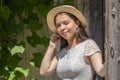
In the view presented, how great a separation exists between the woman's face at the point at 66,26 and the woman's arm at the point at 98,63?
0.84 ft

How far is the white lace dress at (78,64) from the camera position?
3.33m

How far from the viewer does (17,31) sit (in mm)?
4801

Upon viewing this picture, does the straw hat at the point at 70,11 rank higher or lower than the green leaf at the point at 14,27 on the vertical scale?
higher

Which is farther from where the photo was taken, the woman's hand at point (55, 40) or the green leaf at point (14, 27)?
the green leaf at point (14, 27)

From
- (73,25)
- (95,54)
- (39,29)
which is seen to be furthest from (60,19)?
(39,29)

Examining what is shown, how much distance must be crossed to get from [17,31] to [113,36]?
2334 millimetres

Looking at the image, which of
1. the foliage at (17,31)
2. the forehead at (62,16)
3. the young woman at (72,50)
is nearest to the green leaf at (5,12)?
the foliage at (17,31)

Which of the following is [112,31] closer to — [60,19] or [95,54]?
[95,54]

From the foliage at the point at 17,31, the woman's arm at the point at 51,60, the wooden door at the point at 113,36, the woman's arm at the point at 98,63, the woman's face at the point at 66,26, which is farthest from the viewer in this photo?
the foliage at the point at 17,31

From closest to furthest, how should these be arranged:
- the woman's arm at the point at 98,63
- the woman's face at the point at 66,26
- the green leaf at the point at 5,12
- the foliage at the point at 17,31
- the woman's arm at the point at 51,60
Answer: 1. the woman's arm at the point at 98,63
2. the woman's face at the point at 66,26
3. the woman's arm at the point at 51,60
4. the green leaf at the point at 5,12
5. the foliage at the point at 17,31

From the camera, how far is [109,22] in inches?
103

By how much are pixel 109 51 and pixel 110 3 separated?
0.27 m

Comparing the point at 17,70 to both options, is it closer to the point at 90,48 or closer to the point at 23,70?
the point at 23,70

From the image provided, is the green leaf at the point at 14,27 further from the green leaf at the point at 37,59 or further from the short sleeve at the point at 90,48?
the short sleeve at the point at 90,48
